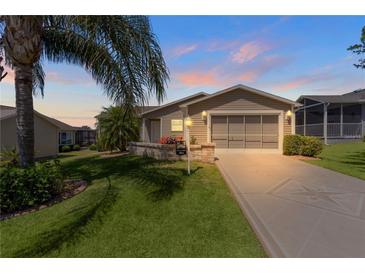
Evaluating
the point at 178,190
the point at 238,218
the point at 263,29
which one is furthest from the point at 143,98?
the point at 263,29

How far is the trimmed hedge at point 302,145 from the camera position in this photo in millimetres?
13188

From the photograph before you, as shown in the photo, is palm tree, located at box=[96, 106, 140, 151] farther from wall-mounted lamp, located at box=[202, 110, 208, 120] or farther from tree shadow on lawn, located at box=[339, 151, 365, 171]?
tree shadow on lawn, located at box=[339, 151, 365, 171]

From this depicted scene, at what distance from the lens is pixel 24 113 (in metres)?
6.12

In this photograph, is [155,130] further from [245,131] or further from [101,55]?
[101,55]

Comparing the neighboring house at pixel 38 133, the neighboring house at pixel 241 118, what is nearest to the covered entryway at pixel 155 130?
the neighboring house at pixel 38 133

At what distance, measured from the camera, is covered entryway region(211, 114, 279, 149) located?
1511 cm

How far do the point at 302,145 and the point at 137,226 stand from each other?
465 inches

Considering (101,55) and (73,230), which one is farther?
(101,55)

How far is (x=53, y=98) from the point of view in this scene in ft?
35.0

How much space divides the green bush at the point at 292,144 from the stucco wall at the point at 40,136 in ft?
59.9

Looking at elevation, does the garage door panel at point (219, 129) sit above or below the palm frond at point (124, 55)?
below

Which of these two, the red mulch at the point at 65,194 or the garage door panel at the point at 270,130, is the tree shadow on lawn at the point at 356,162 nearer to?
the garage door panel at the point at 270,130

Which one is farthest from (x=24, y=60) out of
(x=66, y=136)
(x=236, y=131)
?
(x=66, y=136)

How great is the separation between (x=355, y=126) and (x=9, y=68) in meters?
26.2
